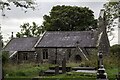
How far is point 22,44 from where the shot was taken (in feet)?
182

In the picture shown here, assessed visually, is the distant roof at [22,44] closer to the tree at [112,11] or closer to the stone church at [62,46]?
the stone church at [62,46]

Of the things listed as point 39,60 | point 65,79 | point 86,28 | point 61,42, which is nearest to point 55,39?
point 61,42

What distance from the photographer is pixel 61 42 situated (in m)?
50.8

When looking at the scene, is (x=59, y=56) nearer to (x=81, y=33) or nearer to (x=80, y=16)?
(x=81, y=33)

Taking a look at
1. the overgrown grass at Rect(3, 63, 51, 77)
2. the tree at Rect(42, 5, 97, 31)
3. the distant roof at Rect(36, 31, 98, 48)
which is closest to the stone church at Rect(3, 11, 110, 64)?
the distant roof at Rect(36, 31, 98, 48)

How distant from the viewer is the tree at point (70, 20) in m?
63.5

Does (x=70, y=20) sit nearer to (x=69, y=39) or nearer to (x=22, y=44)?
(x=22, y=44)

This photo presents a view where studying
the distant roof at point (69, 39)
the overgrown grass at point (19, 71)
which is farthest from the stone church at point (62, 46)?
the overgrown grass at point (19, 71)

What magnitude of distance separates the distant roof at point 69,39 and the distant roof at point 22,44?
334 centimetres

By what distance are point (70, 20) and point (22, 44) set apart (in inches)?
485

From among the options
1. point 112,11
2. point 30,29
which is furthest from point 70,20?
point 112,11

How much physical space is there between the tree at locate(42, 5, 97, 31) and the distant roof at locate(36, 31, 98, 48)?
10.8 meters

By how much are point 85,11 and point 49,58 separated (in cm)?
1665

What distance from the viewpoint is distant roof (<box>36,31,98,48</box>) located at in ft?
163
